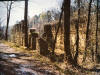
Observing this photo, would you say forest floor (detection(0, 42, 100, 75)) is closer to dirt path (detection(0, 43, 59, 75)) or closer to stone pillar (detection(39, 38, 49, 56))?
dirt path (detection(0, 43, 59, 75))

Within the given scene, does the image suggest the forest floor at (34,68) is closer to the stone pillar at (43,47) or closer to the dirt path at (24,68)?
the dirt path at (24,68)

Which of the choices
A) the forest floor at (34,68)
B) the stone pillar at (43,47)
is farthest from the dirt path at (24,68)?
the stone pillar at (43,47)

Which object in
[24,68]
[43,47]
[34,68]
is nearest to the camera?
[24,68]

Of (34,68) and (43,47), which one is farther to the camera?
(43,47)

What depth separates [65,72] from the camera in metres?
7.00

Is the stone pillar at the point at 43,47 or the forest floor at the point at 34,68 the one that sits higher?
the stone pillar at the point at 43,47

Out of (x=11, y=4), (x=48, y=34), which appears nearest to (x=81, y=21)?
(x=48, y=34)

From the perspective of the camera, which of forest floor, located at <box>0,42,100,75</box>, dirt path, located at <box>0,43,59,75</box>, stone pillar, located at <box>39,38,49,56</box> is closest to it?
dirt path, located at <box>0,43,59,75</box>

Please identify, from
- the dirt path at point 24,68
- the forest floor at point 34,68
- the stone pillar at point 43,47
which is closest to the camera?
the dirt path at point 24,68

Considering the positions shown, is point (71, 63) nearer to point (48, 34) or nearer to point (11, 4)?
point (48, 34)

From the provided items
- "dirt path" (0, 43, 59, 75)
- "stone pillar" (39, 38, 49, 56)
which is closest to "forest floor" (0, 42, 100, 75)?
"dirt path" (0, 43, 59, 75)

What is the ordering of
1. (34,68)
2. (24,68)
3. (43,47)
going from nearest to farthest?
(24,68), (34,68), (43,47)

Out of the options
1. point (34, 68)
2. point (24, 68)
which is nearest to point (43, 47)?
point (34, 68)

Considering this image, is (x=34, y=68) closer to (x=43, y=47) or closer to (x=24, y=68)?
(x=24, y=68)
